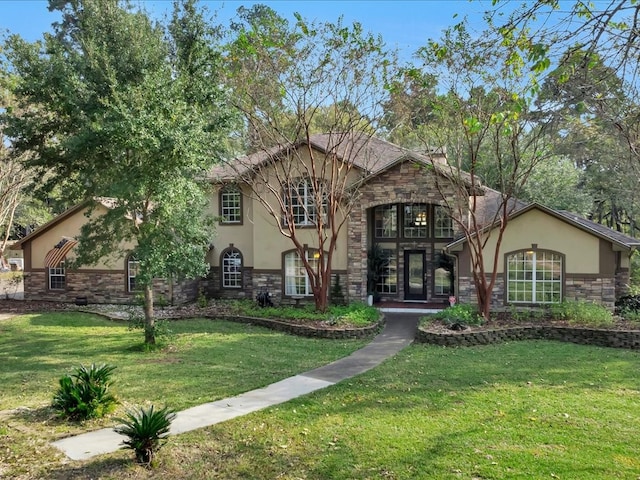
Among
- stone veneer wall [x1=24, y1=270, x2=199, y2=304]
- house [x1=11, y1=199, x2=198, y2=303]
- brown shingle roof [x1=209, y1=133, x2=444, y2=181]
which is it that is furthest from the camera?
stone veneer wall [x1=24, y1=270, x2=199, y2=304]

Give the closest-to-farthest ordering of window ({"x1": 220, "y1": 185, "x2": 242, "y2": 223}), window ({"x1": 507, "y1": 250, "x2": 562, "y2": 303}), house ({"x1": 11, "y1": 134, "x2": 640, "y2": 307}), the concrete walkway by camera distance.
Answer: the concrete walkway, house ({"x1": 11, "y1": 134, "x2": 640, "y2": 307}), window ({"x1": 507, "y1": 250, "x2": 562, "y2": 303}), window ({"x1": 220, "y1": 185, "x2": 242, "y2": 223})

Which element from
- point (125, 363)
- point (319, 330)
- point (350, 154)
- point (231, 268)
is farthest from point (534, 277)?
point (125, 363)

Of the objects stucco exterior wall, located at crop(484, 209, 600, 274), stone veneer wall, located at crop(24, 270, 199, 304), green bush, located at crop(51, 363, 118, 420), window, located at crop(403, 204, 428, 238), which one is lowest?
green bush, located at crop(51, 363, 118, 420)

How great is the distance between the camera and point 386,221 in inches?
888

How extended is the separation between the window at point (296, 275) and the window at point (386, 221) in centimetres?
358

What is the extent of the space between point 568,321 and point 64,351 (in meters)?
16.0

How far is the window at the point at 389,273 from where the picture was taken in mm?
22406

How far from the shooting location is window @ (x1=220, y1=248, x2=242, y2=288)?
23.3 meters

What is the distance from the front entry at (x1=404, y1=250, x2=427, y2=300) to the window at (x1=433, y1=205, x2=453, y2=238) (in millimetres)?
1165

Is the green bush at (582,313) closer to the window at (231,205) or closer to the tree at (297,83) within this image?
the tree at (297,83)

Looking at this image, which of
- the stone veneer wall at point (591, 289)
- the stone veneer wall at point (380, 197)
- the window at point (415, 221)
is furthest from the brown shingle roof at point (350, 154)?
the stone veneer wall at point (591, 289)

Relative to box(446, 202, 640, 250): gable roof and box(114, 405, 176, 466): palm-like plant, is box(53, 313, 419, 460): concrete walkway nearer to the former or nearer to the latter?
box(114, 405, 176, 466): palm-like plant

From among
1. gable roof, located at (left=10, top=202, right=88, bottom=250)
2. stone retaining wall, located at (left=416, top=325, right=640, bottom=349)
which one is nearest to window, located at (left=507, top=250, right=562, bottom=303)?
stone retaining wall, located at (left=416, top=325, right=640, bottom=349)

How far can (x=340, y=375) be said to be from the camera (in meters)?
11.2
